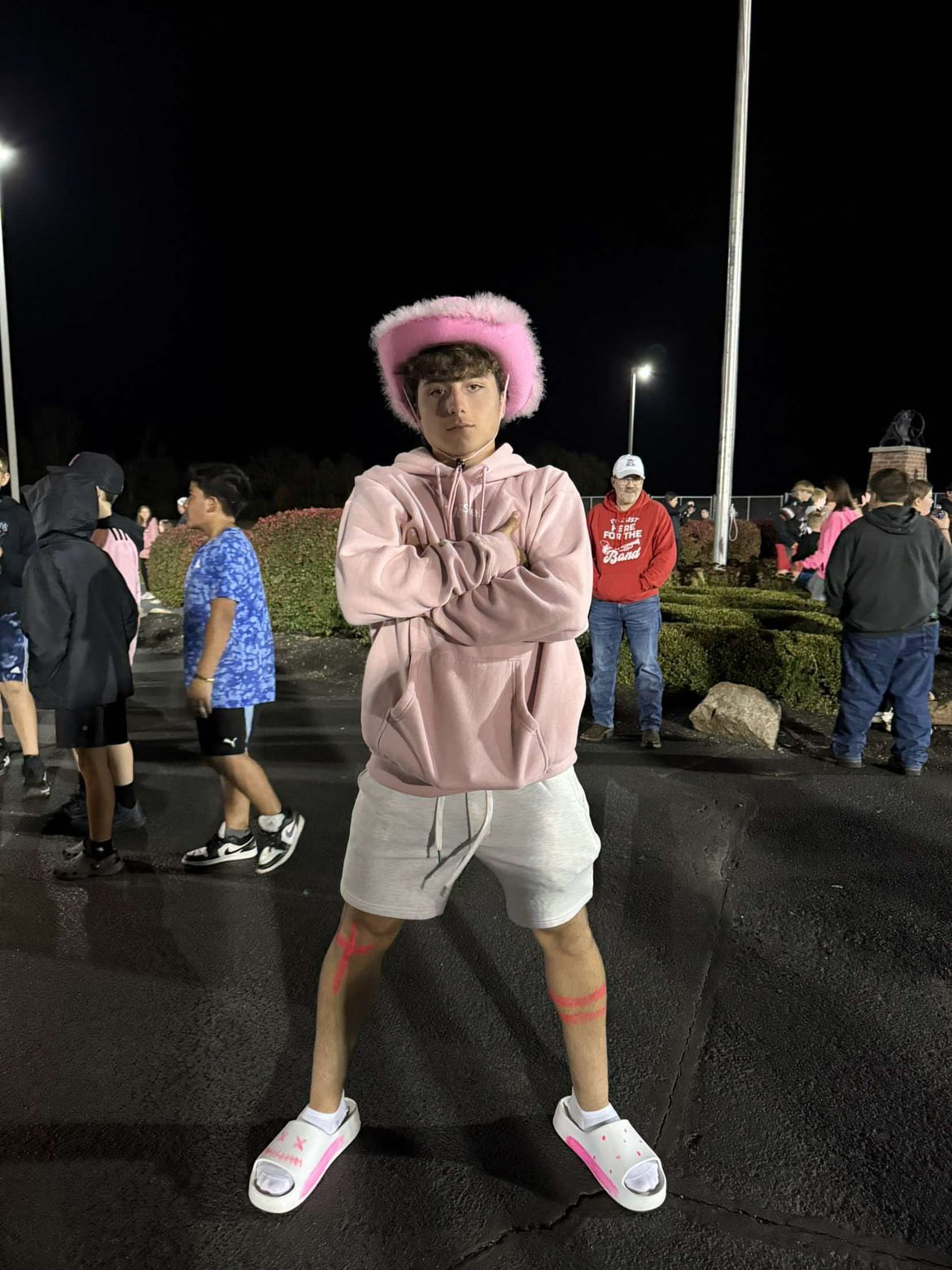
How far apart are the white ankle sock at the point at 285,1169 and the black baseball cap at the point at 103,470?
3.37 metres

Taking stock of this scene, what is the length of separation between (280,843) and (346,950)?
81.9 inches

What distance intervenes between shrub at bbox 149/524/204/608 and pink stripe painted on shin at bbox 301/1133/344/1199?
1228 centimetres

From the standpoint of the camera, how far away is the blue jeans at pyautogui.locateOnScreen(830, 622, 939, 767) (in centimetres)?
519

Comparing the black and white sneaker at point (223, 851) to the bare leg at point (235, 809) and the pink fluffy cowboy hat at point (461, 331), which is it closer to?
the bare leg at point (235, 809)

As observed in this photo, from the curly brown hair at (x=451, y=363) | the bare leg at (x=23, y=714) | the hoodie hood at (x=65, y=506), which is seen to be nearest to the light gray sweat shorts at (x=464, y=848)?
the curly brown hair at (x=451, y=363)

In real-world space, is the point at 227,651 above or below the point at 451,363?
below

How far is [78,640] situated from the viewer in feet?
12.3

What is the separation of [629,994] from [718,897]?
88 cm

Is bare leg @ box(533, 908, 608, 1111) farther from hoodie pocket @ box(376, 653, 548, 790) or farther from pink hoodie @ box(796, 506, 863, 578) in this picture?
pink hoodie @ box(796, 506, 863, 578)

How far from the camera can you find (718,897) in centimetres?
354

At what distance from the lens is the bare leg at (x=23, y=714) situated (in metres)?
5.04

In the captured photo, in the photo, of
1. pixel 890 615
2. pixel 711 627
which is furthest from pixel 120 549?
pixel 890 615

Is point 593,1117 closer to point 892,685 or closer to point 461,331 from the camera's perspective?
point 461,331

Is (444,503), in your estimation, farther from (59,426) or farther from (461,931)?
(59,426)
